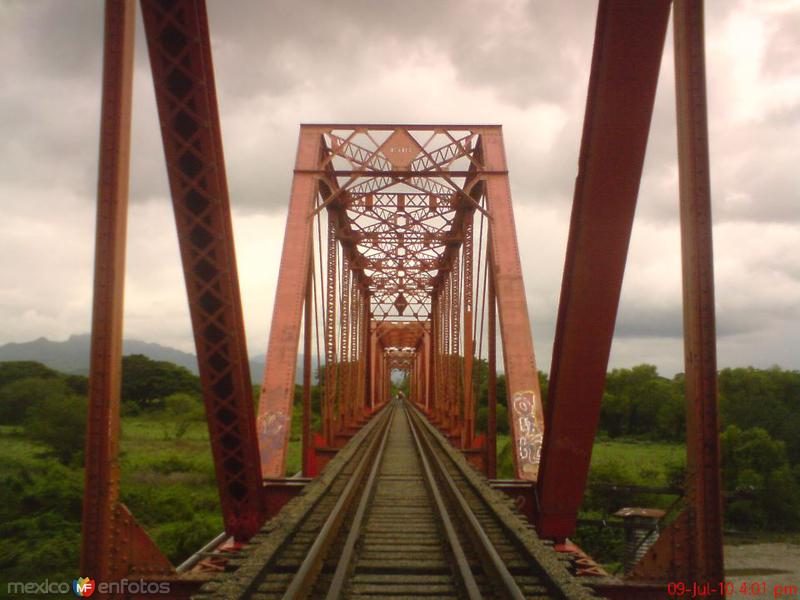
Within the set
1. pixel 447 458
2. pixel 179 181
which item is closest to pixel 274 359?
pixel 447 458

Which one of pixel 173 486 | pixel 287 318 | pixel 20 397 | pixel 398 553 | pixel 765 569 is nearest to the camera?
pixel 398 553

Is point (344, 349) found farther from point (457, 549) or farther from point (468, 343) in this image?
point (457, 549)

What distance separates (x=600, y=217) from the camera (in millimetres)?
5137

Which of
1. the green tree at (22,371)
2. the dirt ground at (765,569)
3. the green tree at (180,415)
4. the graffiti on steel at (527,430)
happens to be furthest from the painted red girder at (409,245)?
the green tree at (22,371)

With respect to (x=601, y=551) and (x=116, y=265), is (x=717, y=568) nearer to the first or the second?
(x=116, y=265)

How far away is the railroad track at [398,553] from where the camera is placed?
13.6ft

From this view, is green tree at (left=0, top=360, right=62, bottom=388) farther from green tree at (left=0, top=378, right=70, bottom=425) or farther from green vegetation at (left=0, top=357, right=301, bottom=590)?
green tree at (left=0, top=378, right=70, bottom=425)

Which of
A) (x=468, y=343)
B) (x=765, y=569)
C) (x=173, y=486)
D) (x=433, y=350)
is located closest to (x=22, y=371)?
(x=173, y=486)

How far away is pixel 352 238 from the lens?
21266 millimetres

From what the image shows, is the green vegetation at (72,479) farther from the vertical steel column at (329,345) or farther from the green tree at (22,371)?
the vertical steel column at (329,345)

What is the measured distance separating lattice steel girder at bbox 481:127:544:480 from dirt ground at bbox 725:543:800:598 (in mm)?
12458

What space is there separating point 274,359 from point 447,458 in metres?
3.88

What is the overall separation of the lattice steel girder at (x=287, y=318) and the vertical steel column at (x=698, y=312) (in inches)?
221

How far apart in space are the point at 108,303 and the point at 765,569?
77.2 ft
